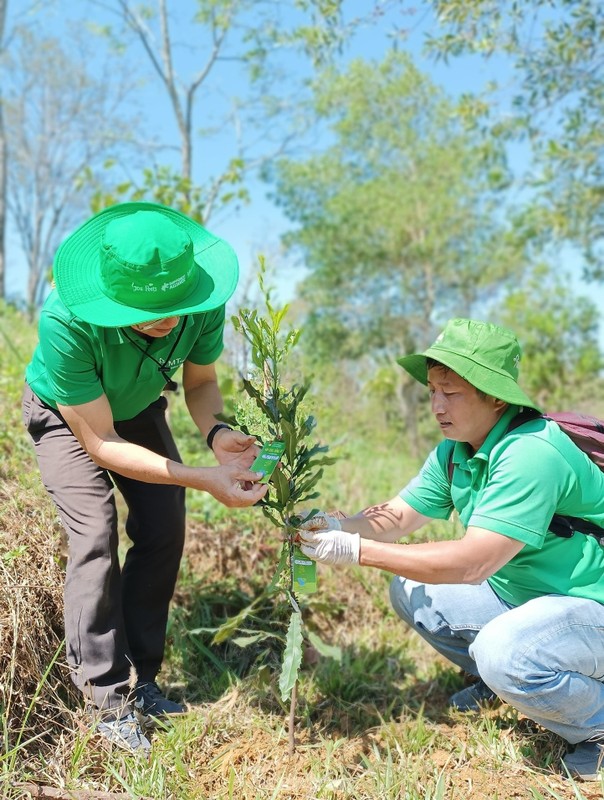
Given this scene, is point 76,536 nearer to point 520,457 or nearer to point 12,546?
point 12,546

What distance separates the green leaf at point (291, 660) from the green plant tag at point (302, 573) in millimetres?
98

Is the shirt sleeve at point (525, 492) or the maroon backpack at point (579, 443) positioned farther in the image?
the maroon backpack at point (579, 443)

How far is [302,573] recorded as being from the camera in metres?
2.32

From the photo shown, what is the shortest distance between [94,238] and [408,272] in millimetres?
17403

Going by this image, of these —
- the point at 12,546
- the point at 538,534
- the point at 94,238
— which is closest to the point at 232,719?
the point at 12,546

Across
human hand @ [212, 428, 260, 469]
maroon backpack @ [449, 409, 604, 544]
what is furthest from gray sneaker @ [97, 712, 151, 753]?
maroon backpack @ [449, 409, 604, 544]

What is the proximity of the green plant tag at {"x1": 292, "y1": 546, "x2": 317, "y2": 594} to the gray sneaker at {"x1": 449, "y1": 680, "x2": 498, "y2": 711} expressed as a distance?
0.98 metres

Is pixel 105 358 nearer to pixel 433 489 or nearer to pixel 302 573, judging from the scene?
pixel 302 573

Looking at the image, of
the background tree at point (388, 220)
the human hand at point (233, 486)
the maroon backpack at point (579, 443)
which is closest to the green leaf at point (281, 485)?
the human hand at point (233, 486)

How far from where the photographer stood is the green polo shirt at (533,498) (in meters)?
2.12

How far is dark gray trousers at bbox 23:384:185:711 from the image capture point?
2.30 metres

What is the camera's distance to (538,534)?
6.93ft

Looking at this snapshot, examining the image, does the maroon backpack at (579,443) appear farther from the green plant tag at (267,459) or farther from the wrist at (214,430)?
the wrist at (214,430)

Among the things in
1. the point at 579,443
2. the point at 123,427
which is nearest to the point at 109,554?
the point at 123,427
